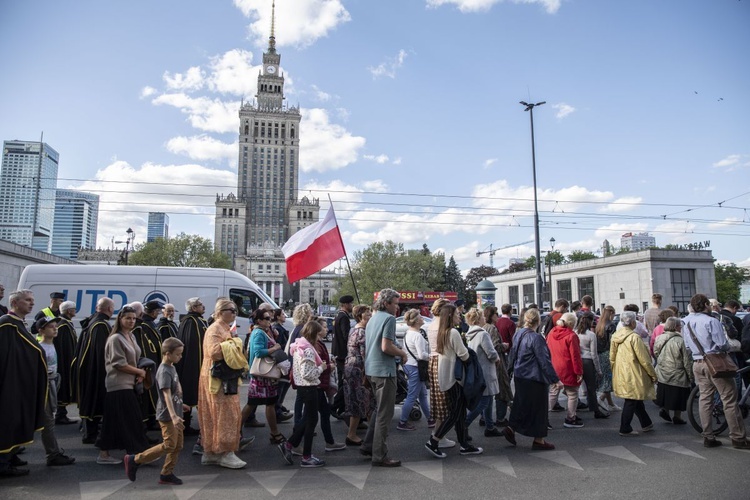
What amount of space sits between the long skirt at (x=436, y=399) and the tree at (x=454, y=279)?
8328 cm

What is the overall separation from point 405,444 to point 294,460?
63.4 inches

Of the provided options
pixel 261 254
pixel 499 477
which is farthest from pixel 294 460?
pixel 261 254

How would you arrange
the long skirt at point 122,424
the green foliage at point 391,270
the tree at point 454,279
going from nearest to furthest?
the long skirt at point 122,424 < the green foliage at point 391,270 < the tree at point 454,279

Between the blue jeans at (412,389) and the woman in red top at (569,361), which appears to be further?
the woman in red top at (569,361)

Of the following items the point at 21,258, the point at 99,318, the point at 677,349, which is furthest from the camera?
the point at 21,258

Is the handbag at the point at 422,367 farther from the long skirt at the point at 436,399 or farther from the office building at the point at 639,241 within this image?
the office building at the point at 639,241

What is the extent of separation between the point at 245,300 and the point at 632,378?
425 inches

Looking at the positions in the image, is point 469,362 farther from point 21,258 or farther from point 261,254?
point 261,254

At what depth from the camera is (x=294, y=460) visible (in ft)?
20.3

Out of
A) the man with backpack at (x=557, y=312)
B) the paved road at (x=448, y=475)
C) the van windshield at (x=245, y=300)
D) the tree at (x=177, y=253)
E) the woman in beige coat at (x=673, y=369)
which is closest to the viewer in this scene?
the paved road at (x=448, y=475)

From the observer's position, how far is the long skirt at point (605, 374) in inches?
362

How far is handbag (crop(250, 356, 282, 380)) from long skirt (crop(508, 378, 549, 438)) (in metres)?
3.29

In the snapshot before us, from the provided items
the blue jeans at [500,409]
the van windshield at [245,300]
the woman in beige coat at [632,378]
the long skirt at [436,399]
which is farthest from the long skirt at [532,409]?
the van windshield at [245,300]

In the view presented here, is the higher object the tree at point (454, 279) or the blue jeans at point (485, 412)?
the tree at point (454, 279)
